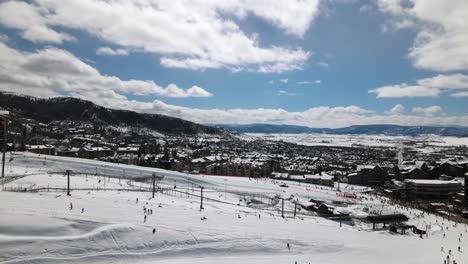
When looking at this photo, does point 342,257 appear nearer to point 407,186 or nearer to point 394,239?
point 394,239

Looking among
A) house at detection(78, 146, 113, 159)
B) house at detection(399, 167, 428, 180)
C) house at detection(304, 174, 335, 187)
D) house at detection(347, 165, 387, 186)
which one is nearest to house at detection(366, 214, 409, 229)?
house at detection(304, 174, 335, 187)

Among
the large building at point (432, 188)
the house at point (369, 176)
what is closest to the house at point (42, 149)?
the house at point (369, 176)

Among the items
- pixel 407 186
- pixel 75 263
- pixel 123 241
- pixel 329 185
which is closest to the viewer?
pixel 75 263

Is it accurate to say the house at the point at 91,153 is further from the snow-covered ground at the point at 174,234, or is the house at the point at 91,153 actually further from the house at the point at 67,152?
the snow-covered ground at the point at 174,234

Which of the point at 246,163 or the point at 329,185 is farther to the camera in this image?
the point at 246,163

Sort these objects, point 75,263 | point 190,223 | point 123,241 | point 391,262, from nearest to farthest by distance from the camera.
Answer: point 75,263
point 123,241
point 391,262
point 190,223

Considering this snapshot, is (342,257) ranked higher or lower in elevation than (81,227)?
lower

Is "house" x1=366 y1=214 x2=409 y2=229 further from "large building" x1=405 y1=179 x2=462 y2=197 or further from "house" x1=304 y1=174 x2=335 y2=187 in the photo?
"house" x1=304 y1=174 x2=335 y2=187

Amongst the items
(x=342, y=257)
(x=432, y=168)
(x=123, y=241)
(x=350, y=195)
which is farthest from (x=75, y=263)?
(x=432, y=168)

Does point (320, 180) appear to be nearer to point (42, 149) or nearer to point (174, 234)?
point (174, 234)
